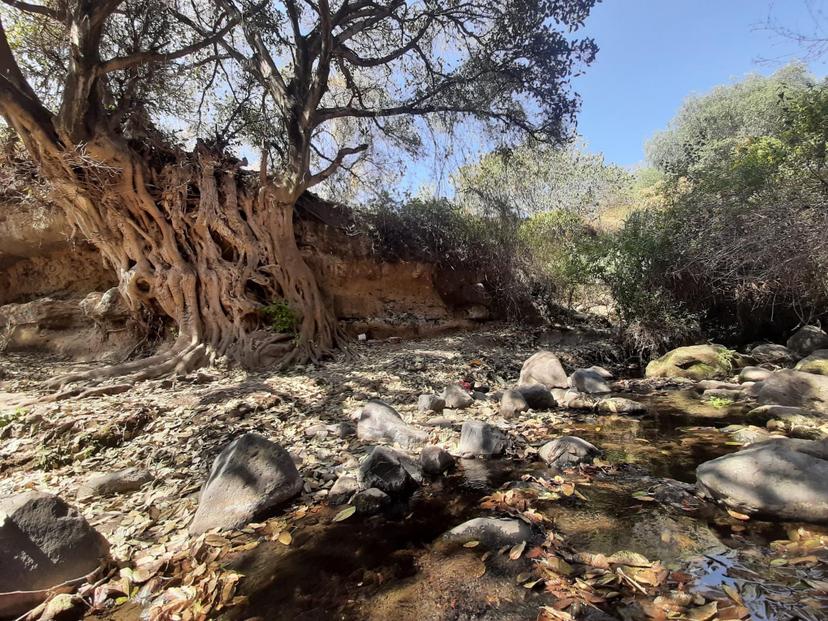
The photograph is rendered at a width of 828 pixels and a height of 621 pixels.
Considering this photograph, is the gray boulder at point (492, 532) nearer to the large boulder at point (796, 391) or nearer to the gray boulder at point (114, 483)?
the gray boulder at point (114, 483)

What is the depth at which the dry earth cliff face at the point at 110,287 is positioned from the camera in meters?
8.52

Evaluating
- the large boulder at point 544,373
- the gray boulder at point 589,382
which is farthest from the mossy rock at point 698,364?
the large boulder at point 544,373

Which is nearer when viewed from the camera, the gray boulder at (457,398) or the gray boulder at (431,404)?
the gray boulder at (431,404)

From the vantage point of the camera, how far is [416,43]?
9227mm

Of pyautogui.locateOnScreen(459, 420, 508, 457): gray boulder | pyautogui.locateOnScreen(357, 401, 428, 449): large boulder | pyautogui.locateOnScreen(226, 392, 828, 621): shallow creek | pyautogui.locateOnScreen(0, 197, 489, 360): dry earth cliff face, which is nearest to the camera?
pyautogui.locateOnScreen(226, 392, 828, 621): shallow creek

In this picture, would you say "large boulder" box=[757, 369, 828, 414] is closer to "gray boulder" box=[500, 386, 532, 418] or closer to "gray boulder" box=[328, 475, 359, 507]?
"gray boulder" box=[500, 386, 532, 418]

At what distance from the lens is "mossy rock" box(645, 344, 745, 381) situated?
7285mm

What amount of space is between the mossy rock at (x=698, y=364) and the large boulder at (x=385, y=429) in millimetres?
5492

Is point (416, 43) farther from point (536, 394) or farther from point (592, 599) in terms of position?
point (592, 599)

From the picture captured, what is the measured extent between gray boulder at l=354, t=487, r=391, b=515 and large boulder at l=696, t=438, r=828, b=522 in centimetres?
245

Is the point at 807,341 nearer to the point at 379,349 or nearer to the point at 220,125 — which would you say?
the point at 379,349

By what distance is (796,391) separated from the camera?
514 cm

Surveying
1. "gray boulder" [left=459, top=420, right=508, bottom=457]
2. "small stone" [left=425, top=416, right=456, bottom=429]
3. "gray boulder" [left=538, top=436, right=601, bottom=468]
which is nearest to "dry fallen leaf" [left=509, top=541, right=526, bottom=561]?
Result: "gray boulder" [left=538, top=436, right=601, bottom=468]

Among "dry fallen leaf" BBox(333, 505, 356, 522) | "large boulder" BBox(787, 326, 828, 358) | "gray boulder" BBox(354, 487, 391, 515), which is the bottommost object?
"dry fallen leaf" BBox(333, 505, 356, 522)
